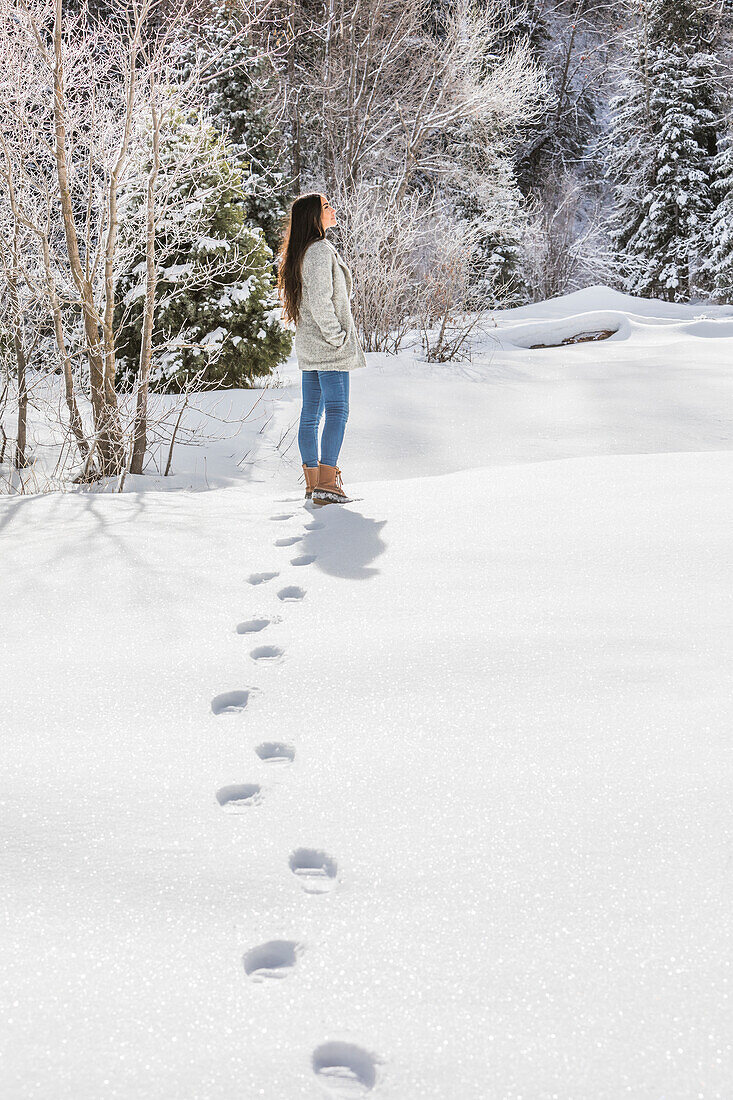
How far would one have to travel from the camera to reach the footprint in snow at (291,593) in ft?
9.07

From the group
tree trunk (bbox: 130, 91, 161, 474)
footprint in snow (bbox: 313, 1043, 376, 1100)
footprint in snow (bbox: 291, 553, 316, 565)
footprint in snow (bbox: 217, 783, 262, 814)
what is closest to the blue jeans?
footprint in snow (bbox: 291, 553, 316, 565)

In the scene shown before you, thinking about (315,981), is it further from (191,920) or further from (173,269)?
(173,269)

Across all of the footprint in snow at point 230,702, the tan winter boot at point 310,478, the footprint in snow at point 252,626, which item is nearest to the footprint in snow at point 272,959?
the footprint in snow at point 230,702

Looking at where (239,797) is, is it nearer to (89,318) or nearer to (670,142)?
(89,318)

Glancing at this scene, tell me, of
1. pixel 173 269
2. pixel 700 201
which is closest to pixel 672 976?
pixel 173 269

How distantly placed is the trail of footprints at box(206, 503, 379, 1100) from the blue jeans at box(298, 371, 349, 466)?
58.8 inches

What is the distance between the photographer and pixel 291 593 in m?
2.80

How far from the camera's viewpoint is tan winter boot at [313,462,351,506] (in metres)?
3.89

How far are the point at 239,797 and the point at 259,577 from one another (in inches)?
53.4

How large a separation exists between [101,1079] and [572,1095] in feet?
1.71

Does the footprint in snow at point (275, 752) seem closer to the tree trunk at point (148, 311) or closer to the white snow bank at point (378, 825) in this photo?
the white snow bank at point (378, 825)

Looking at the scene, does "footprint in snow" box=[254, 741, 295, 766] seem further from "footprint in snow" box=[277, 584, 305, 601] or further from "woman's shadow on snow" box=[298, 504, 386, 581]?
"woman's shadow on snow" box=[298, 504, 386, 581]

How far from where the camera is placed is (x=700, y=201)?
822 inches

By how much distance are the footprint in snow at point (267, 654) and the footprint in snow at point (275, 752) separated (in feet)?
1.46
